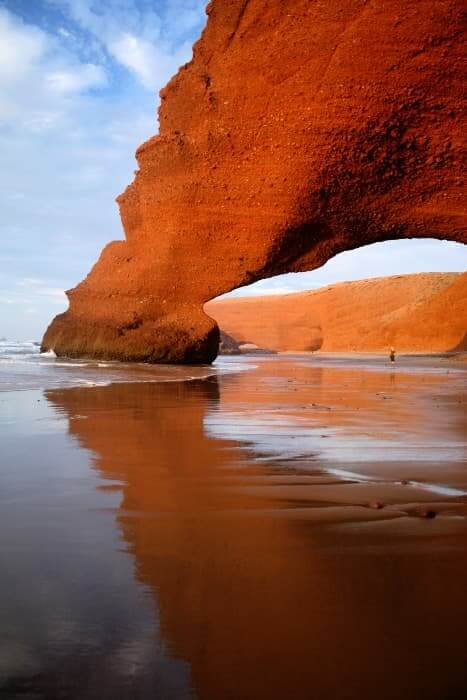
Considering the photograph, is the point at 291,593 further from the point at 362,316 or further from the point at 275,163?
the point at 362,316

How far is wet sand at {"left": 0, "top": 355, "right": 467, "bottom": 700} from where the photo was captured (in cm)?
100

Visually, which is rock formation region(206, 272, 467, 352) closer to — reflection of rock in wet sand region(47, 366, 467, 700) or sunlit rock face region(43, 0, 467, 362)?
sunlit rock face region(43, 0, 467, 362)

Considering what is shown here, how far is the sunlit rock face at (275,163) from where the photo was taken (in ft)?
46.9

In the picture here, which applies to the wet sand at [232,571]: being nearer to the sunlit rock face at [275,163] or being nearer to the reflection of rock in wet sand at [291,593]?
the reflection of rock in wet sand at [291,593]

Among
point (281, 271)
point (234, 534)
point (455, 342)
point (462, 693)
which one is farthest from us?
point (455, 342)

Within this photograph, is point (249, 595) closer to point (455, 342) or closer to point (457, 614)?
point (457, 614)

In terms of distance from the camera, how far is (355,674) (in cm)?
100

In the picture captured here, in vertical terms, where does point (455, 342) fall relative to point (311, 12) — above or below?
below

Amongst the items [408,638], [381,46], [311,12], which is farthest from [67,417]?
[311,12]

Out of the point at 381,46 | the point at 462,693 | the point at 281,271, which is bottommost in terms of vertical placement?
the point at 462,693

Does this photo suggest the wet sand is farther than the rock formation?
No

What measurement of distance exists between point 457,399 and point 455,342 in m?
33.6

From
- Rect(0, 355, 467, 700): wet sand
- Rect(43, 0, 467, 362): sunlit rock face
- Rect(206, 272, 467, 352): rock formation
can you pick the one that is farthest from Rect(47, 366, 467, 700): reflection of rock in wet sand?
Rect(206, 272, 467, 352): rock formation

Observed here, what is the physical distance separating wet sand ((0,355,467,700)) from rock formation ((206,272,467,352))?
34.5 m
